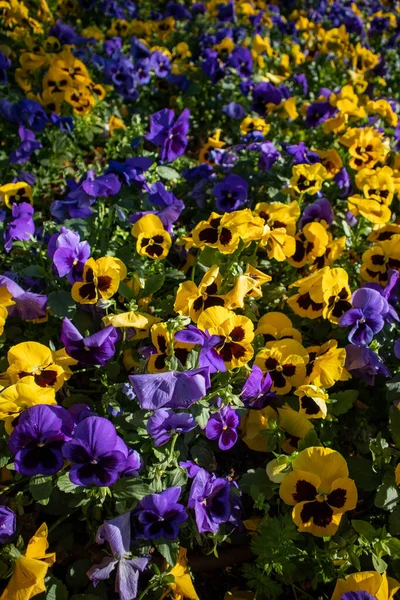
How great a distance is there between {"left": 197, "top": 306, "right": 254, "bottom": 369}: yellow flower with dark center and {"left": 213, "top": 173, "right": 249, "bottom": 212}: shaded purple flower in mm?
1007

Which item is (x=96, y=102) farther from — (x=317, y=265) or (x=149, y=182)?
(x=317, y=265)

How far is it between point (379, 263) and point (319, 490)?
105 cm

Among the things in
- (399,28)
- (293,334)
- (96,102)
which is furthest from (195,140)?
(399,28)

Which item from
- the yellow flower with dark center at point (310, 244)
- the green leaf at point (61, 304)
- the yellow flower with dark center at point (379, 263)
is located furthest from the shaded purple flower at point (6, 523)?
the yellow flower with dark center at point (379, 263)

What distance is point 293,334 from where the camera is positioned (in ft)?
6.61

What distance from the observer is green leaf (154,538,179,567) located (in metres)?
1.52

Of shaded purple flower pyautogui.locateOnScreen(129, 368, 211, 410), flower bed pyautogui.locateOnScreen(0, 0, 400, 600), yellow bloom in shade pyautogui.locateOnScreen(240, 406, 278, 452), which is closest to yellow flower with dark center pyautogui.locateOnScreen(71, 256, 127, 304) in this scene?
flower bed pyautogui.locateOnScreen(0, 0, 400, 600)

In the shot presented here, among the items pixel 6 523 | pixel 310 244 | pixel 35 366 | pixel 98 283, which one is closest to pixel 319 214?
pixel 310 244

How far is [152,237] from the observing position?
215 cm

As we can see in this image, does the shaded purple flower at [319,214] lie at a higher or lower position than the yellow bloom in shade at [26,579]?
higher

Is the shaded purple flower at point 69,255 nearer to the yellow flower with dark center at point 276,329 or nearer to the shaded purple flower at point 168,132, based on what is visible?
the yellow flower with dark center at point 276,329

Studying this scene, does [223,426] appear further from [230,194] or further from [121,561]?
[230,194]

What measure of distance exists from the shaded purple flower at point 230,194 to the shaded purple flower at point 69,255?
32.1 inches

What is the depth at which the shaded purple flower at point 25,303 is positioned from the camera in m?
1.92
